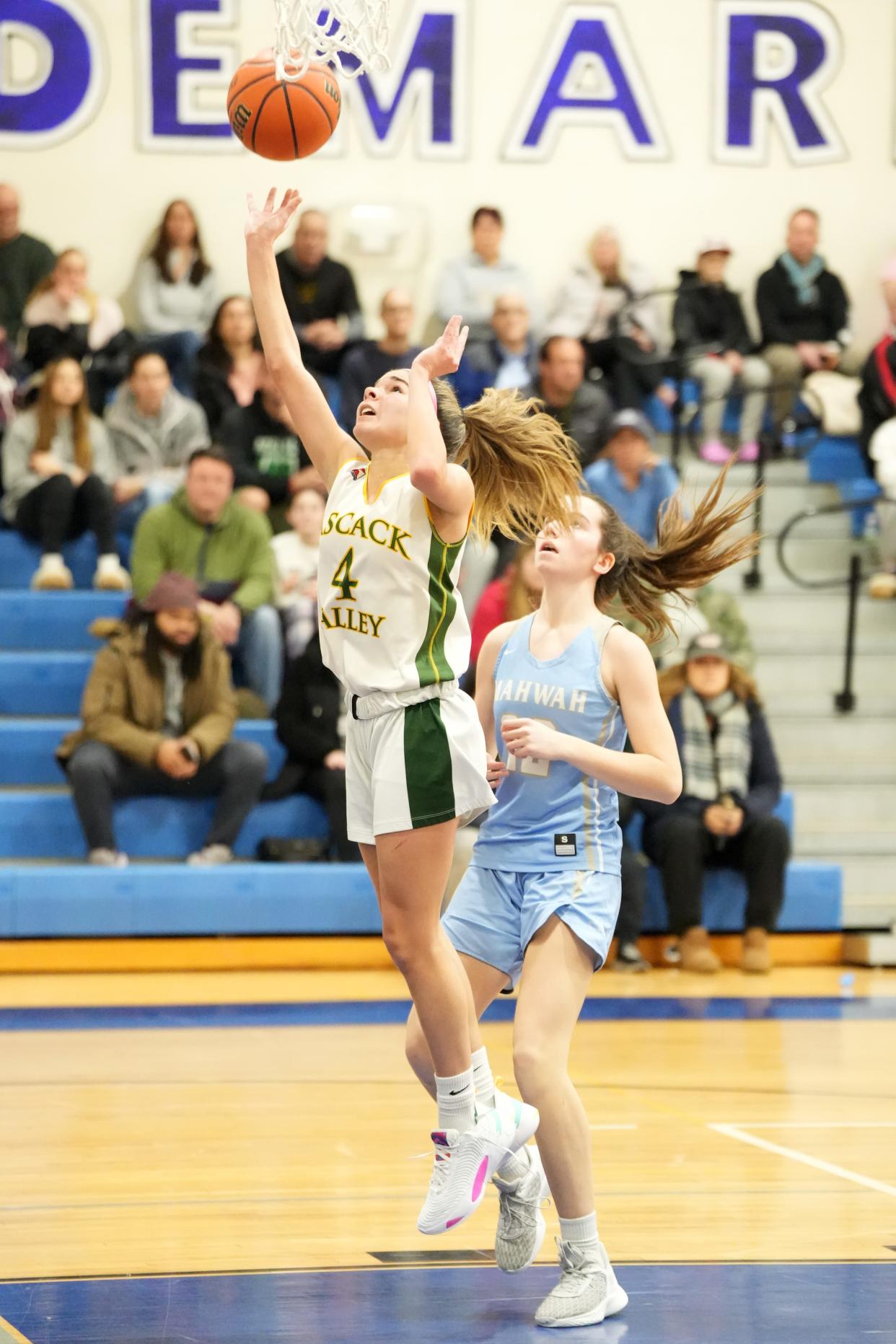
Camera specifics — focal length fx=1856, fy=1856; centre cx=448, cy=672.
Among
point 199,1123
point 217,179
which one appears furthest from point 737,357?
point 199,1123

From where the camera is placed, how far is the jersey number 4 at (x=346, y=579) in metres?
3.78

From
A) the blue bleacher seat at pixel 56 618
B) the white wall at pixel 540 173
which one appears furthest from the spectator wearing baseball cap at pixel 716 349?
the blue bleacher seat at pixel 56 618

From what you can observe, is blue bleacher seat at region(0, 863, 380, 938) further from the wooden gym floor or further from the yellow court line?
the yellow court line

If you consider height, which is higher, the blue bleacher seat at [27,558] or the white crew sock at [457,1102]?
the blue bleacher seat at [27,558]

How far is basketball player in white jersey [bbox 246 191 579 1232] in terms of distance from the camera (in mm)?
3713

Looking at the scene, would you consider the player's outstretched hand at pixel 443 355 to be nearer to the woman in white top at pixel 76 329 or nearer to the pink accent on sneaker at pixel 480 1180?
the pink accent on sneaker at pixel 480 1180

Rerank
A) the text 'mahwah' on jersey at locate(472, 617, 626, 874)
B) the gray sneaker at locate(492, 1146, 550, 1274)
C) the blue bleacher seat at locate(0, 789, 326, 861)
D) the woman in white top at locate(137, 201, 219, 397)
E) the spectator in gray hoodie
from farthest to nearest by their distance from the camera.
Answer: the woman in white top at locate(137, 201, 219, 397) < the spectator in gray hoodie < the blue bleacher seat at locate(0, 789, 326, 861) < the text 'mahwah' on jersey at locate(472, 617, 626, 874) < the gray sneaker at locate(492, 1146, 550, 1274)

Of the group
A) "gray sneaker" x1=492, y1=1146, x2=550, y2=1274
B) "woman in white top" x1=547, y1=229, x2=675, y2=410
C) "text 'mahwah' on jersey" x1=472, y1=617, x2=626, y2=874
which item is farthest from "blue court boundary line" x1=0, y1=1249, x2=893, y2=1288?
"woman in white top" x1=547, y1=229, x2=675, y2=410

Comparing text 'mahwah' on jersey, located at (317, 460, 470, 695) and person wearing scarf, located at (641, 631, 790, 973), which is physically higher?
text 'mahwah' on jersey, located at (317, 460, 470, 695)

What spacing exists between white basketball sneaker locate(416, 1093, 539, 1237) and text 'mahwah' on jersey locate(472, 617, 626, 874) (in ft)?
1.72

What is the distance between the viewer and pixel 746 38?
12.8m

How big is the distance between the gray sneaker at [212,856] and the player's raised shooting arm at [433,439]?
4.99 metres

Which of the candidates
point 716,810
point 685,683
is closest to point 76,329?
point 685,683

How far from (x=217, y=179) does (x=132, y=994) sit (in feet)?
21.1
